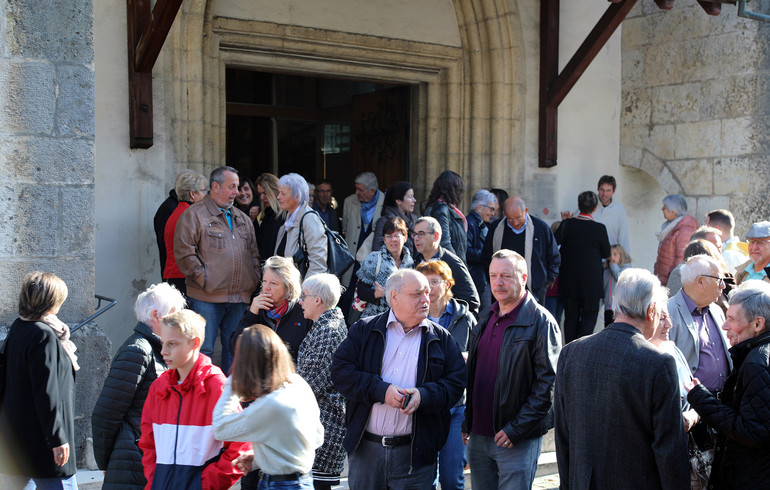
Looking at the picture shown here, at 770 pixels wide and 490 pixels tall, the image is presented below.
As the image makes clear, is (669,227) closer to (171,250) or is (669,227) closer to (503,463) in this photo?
(171,250)

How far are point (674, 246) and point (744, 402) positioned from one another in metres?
4.33

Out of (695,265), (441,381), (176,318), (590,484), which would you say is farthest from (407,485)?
(695,265)

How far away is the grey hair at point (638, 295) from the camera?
10.8 ft

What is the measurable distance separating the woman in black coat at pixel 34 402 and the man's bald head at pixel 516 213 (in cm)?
422

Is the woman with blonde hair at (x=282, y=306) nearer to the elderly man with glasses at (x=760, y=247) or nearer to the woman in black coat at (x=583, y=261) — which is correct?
the elderly man with glasses at (x=760, y=247)

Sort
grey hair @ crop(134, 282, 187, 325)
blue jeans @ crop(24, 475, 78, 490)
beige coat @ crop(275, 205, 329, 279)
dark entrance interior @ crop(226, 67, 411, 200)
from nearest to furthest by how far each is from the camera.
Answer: grey hair @ crop(134, 282, 187, 325) < blue jeans @ crop(24, 475, 78, 490) < beige coat @ crop(275, 205, 329, 279) < dark entrance interior @ crop(226, 67, 411, 200)

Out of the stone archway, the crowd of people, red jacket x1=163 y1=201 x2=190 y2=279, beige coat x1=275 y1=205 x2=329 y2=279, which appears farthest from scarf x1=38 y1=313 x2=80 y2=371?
the stone archway

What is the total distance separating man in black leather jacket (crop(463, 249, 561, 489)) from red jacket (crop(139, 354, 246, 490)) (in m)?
1.16

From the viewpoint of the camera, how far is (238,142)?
12180mm

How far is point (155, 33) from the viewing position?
250 inches

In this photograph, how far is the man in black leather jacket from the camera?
3809mm

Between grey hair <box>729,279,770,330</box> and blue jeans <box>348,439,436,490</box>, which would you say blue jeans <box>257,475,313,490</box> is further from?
grey hair <box>729,279,770,330</box>

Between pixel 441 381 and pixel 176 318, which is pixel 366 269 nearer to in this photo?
pixel 441 381

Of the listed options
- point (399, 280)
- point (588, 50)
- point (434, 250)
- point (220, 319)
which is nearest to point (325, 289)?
point (399, 280)
